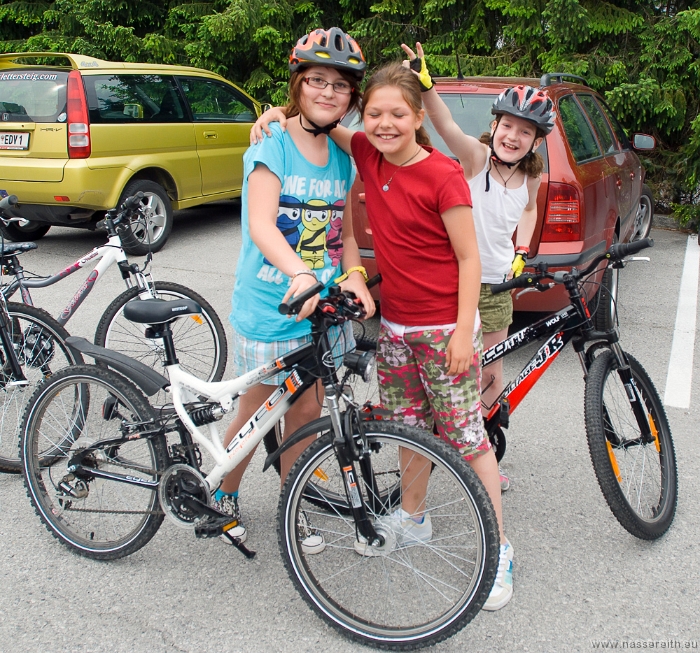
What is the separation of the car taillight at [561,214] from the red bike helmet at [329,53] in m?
2.40

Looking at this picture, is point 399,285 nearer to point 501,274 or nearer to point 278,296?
point 278,296

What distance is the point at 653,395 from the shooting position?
294 cm

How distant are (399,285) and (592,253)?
264 centimetres

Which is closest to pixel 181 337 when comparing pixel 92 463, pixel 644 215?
pixel 92 463

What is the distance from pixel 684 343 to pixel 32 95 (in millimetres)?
6161

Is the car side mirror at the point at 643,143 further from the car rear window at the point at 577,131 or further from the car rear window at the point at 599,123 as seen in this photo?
the car rear window at the point at 577,131

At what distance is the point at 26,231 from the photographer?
8.00 meters

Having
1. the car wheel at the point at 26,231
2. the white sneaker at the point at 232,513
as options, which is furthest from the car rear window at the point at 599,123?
the car wheel at the point at 26,231

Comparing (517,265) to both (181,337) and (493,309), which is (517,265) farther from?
(181,337)

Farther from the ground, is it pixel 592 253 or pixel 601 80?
pixel 601 80

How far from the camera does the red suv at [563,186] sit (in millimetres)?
4363

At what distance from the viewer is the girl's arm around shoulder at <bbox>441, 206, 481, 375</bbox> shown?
2.22 meters

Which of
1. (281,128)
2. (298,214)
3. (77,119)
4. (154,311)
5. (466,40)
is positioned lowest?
(154,311)

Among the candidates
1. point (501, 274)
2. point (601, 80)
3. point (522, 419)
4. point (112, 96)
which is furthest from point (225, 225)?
point (501, 274)
